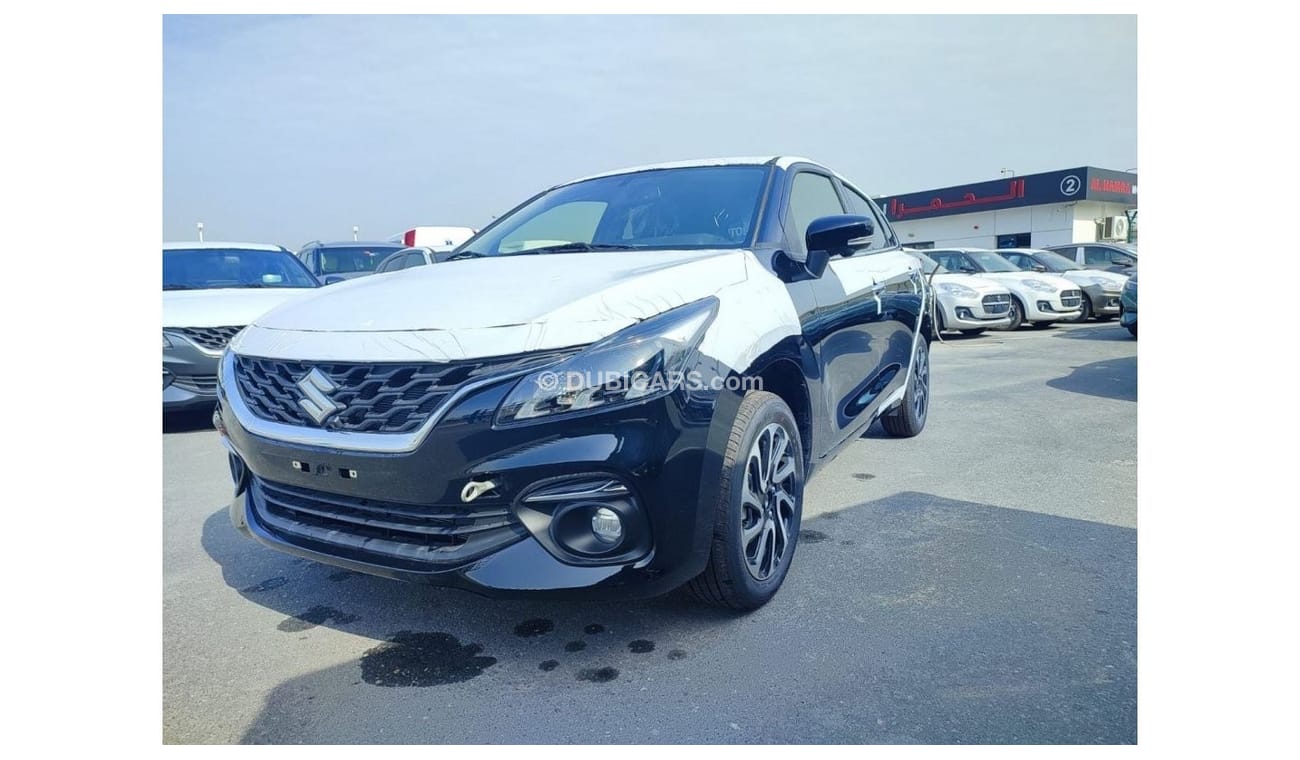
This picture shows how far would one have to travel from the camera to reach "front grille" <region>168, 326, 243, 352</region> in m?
6.01

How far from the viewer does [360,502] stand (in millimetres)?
2363

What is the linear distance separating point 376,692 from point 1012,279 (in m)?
13.1

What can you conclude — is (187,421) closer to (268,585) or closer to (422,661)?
(268,585)

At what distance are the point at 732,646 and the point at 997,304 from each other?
444 inches

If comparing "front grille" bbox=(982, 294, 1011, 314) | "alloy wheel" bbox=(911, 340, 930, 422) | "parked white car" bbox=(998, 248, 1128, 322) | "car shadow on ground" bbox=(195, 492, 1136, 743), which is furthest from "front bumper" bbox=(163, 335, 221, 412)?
"parked white car" bbox=(998, 248, 1128, 322)

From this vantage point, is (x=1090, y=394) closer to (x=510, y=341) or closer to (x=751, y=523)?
(x=751, y=523)

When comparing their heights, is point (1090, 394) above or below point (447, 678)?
above

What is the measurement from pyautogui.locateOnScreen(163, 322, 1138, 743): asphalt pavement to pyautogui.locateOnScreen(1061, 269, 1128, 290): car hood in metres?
10.9

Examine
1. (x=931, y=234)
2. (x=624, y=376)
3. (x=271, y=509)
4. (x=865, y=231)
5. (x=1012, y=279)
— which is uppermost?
(x=931, y=234)

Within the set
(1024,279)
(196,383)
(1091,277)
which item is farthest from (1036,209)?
(196,383)

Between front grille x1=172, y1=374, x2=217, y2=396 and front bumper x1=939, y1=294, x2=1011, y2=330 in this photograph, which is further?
front bumper x1=939, y1=294, x2=1011, y2=330

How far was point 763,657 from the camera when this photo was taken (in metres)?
2.46

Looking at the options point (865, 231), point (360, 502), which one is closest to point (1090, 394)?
point (865, 231)

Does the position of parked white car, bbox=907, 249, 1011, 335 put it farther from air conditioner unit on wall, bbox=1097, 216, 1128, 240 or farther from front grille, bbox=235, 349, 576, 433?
air conditioner unit on wall, bbox=1097, 216, 1128, 240
